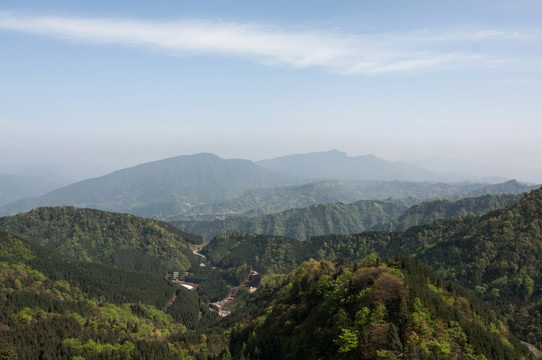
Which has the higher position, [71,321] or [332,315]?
[332,315]

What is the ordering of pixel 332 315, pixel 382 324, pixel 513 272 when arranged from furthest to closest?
pixel 513 272 → pixel 332 315 → pixel 382 324

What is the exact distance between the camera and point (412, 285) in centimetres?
7262

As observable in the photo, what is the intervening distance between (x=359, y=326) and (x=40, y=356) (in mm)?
100150

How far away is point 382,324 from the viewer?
61.8 meters

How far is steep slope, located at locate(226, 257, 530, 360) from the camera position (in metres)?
60.2

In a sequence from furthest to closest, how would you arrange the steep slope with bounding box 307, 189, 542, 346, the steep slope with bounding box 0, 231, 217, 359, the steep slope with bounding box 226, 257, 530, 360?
the steep slope with bounding box 307, 189, 542, 346 → the steep slope with bounding box 0, 231, 217, 359 → the steep slope with bounding box 226, 257, 530, 360

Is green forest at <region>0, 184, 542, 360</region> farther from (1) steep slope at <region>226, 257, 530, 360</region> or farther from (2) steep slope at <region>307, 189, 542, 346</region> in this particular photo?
(2) steep slope at <region>307, 189, 542, 346</region>

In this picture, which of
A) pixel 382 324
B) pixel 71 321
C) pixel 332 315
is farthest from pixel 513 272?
pixel 71 321

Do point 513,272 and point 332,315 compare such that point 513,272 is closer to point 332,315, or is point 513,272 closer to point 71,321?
point 332,315

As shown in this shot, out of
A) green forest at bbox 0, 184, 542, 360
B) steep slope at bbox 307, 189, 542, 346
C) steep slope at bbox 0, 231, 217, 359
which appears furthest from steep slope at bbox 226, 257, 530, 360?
steep slope at bbox 307, 189, 542, 346

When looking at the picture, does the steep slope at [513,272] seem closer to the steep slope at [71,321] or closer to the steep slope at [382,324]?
the steep slope at [382,324]

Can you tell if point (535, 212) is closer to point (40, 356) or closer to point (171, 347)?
point (171, 347)

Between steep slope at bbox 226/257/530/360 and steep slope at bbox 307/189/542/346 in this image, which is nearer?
steep slope at bbox 226/257/530/360

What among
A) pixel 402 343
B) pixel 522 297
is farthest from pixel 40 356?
pixel 522 297
